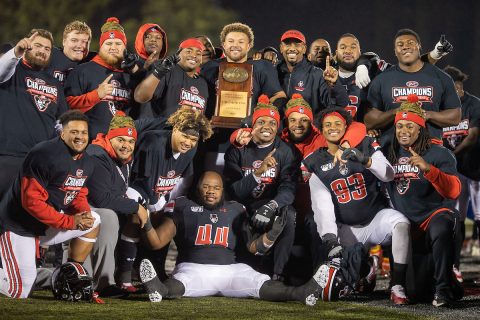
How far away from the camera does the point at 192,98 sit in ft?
22.4

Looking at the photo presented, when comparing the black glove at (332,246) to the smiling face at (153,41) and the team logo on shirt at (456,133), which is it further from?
the team logo on shirt at (456,133)

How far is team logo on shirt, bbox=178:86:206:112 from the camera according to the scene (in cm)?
679

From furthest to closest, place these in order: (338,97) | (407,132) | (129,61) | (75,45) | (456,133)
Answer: (456,133) < (338,97) < (75,45) < (129,61) < (407,132)

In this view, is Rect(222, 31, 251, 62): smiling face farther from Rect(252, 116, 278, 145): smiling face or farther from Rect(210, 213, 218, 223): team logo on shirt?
Rect(210, 213, 218, 223): team logo on shirt

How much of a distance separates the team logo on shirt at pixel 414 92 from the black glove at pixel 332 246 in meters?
1.29

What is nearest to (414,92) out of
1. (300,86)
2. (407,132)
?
(407,132)

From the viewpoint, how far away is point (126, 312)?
5172mm

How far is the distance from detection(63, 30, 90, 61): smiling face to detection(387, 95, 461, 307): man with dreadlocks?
2553 millimetres

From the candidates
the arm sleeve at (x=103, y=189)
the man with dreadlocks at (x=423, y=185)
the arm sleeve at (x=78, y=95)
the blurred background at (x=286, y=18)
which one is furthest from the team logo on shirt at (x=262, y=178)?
the blurred background at (x=286, y=18)

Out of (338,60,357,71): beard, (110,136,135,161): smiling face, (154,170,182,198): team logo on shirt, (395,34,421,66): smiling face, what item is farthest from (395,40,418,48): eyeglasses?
(110,136,135,161): smiling face

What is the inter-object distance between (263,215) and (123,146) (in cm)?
109

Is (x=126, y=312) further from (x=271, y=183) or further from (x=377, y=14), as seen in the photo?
(x=377, y=14)

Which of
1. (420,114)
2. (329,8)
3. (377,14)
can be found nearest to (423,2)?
(377,14)

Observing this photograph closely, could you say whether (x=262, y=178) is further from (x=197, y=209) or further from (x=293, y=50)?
(x=293, y=50)
